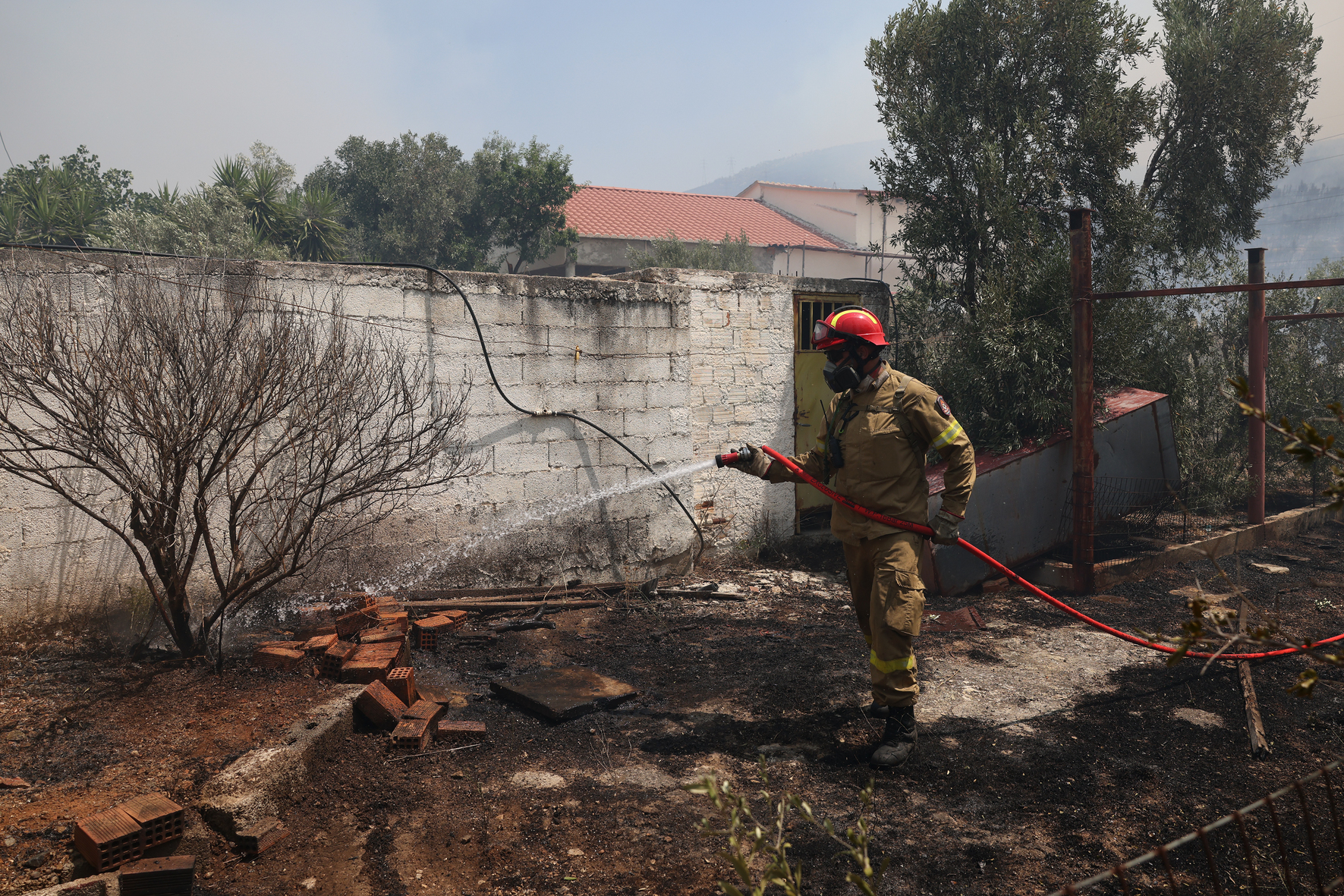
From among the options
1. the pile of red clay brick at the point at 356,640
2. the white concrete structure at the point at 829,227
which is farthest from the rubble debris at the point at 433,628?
the white concrete structure at the point at 829,227

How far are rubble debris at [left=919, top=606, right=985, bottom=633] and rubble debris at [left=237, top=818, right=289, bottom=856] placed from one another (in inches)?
164

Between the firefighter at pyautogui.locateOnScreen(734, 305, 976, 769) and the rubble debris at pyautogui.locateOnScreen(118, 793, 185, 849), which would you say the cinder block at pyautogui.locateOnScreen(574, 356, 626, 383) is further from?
the rubble debris at pyautogui.locateOnScreen(118, 793, 185, 849)

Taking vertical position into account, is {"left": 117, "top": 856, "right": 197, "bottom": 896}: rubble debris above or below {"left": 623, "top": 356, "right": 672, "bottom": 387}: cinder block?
below

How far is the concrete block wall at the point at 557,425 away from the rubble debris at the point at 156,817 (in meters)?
2.46

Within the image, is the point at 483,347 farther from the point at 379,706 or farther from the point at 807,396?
the point at 807,396

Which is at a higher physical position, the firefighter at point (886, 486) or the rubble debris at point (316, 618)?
the firefighter at point (886, 486)

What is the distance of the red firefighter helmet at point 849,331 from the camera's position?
415cm

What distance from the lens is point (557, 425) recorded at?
21.6ft

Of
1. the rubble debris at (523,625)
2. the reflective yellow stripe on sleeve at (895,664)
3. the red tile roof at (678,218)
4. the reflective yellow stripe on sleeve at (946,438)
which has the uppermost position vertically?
the red tile roof at (678,218)

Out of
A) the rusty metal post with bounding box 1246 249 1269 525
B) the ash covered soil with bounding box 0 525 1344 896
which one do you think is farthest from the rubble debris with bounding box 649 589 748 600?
the rusty metal post with bounding box 1246 249 1269 525

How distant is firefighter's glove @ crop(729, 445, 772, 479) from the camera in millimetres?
4398

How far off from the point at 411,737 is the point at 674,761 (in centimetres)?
122

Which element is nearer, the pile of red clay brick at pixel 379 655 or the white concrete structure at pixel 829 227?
the pile of red clay brick at pixel 379 655

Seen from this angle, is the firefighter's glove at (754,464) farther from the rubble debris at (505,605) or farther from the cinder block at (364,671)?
the rubble debris at (505,605)
